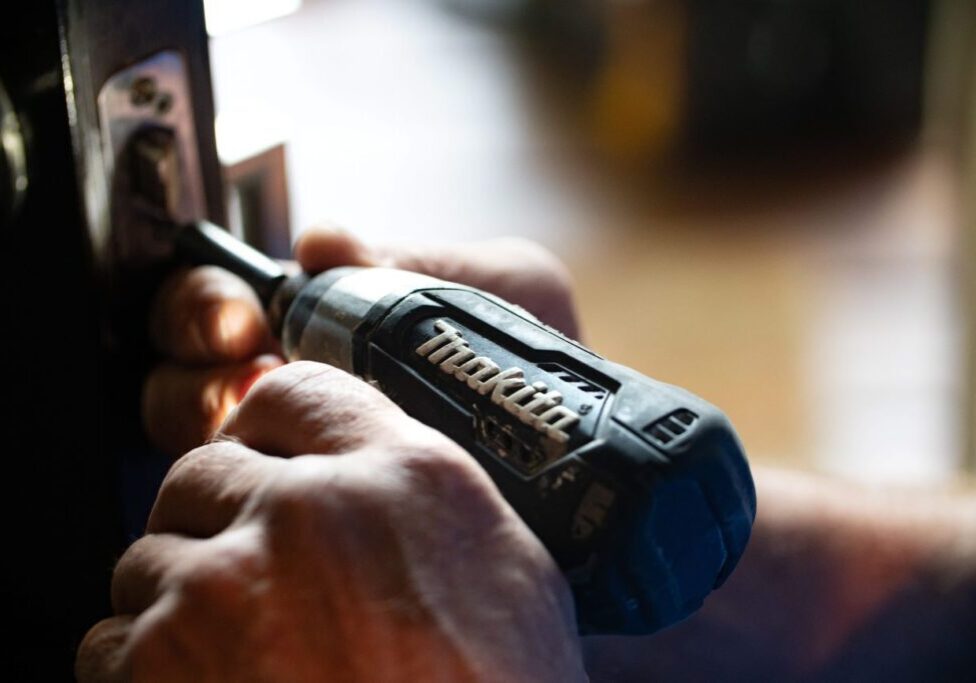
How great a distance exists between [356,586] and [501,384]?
0.11m

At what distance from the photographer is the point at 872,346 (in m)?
1.51

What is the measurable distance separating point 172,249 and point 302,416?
302 mm

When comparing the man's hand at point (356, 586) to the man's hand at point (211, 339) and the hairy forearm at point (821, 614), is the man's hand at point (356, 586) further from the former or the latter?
the hairy forearm at point (821, 614)

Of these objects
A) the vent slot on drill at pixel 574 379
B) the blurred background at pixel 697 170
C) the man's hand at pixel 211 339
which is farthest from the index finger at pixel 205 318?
the vent slot on drill at pixel 574 379

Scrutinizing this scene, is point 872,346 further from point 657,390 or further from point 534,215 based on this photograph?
point 657,390

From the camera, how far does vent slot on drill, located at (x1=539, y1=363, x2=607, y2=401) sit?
0.41 metres

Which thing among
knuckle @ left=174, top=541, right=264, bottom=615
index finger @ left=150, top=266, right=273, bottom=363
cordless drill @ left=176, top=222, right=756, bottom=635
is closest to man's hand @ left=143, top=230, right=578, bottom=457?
index finger @ left=150, top=266, right=273, bottom=363

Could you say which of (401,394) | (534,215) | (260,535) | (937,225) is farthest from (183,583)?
(937,225)

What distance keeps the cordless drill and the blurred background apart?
45 cm

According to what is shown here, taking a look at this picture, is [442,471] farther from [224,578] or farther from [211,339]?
[211,339]

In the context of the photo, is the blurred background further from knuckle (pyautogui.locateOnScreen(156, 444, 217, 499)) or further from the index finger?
knuckle (pyautogui.locateOnScreen(156, 444, 217, 499))

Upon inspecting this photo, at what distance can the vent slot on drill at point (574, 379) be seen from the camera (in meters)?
0.41

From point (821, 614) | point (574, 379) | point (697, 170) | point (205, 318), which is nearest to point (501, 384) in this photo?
point (574, 379)

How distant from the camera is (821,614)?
73 cm
